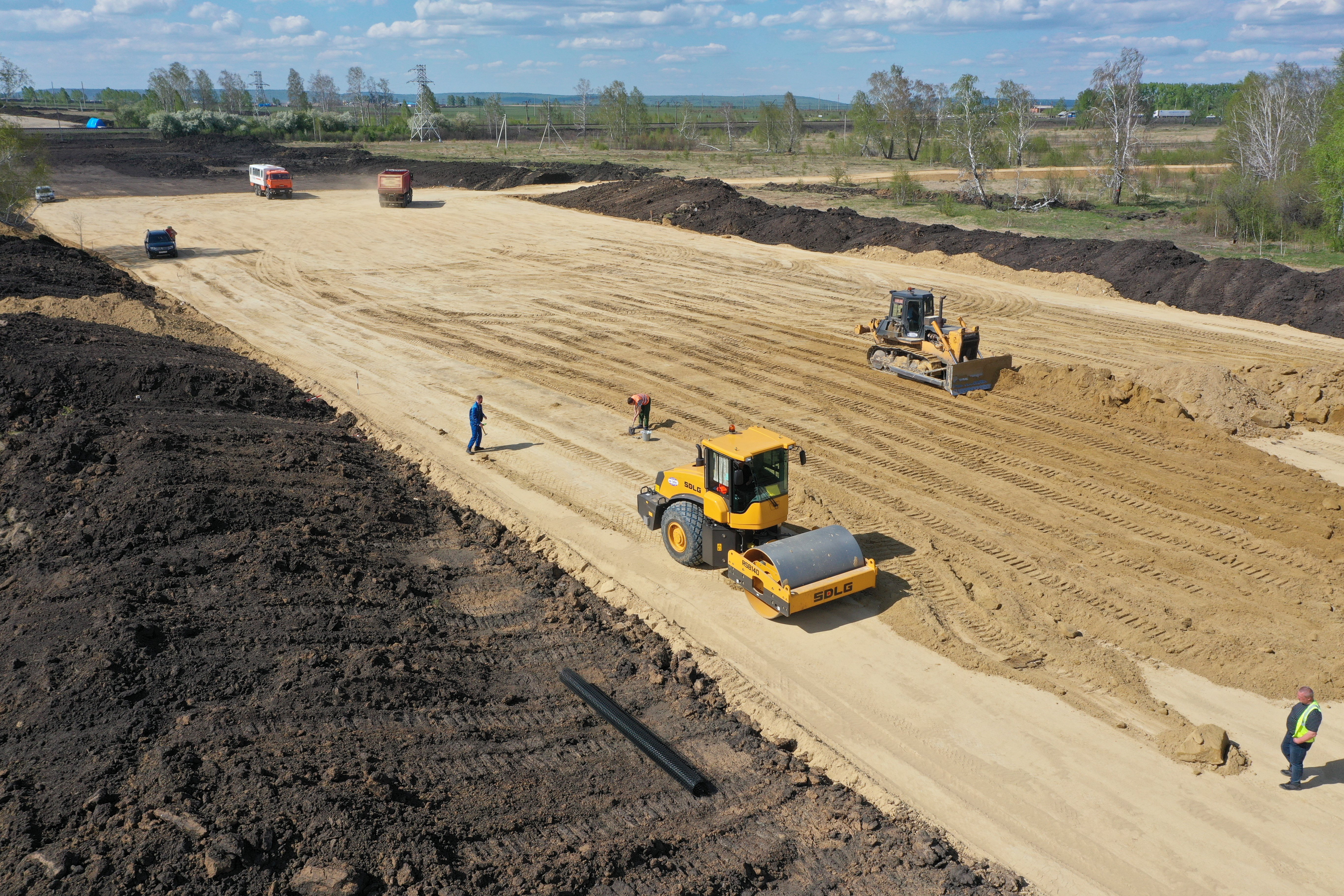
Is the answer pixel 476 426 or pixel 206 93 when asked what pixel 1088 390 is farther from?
pixel 206 93

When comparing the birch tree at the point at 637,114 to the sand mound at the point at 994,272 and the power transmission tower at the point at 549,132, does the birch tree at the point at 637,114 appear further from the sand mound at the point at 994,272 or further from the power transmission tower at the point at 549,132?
the sand mound at the point at 994,272

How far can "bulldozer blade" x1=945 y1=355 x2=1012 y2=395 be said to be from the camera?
67.1 ft

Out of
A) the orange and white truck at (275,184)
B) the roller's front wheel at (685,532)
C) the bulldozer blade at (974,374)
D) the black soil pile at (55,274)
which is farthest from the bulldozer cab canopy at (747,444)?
the orange and white truck at (275,184)

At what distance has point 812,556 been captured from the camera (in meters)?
11.5

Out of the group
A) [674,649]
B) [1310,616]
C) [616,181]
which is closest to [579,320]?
[674,649]

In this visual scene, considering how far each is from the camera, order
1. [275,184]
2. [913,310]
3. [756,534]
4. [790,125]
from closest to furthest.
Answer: [756,534]
[913,310]
[275,184]
[790,125]

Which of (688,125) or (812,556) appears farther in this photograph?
(688,125)

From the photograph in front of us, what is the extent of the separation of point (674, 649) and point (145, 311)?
70.7 feet

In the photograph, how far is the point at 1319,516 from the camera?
14602 mm

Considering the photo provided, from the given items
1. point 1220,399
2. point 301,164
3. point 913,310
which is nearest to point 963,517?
point 1220,399

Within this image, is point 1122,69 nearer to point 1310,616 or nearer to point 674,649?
point 1310,616

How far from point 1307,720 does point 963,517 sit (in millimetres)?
6324

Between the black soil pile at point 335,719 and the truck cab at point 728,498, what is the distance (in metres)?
1.64

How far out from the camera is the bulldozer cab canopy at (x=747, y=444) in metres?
11.8
